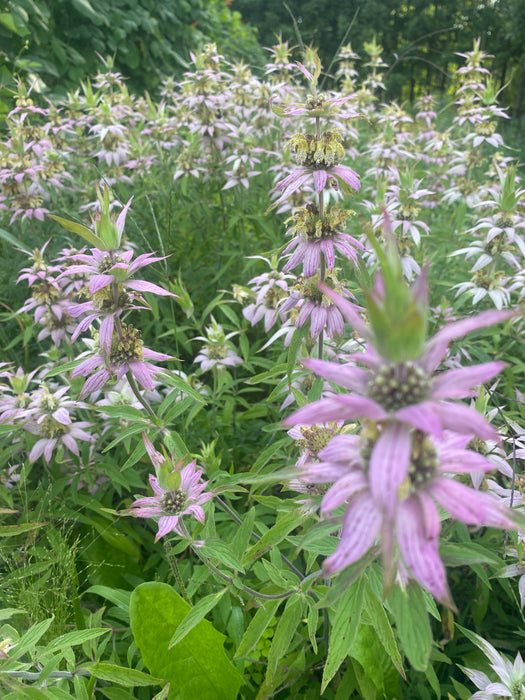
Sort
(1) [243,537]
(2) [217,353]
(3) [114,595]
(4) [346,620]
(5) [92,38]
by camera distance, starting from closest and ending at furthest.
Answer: (4) [346,620] → (1) [243,537] → (3) [114,595] → (2) [217,353] → (5) [92,38]

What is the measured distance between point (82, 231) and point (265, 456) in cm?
88

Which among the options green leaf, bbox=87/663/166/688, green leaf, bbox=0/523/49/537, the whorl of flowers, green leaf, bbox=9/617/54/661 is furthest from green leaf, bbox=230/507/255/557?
the whorl of flowers

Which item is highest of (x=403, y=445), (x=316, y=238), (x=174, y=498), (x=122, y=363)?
(x=403, y=445)

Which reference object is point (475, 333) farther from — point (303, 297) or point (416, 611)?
point (416, 611)

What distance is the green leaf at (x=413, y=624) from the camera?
0.69 metres

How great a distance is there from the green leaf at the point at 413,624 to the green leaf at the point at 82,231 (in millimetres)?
1048

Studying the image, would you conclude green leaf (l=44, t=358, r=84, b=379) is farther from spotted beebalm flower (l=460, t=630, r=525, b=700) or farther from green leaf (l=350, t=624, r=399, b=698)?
spotted beebalm flower (l=460, t=630, r=525, b=700)

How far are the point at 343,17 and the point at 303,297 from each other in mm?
13081

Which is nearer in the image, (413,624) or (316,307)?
(413,624)

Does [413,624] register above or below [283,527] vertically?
above

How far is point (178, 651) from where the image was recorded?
157 cm

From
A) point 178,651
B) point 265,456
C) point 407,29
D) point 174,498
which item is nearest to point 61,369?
point 174,498

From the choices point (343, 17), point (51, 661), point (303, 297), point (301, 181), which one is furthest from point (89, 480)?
point (343, 17)

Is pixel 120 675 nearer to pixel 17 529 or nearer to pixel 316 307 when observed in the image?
pixel 17 529
